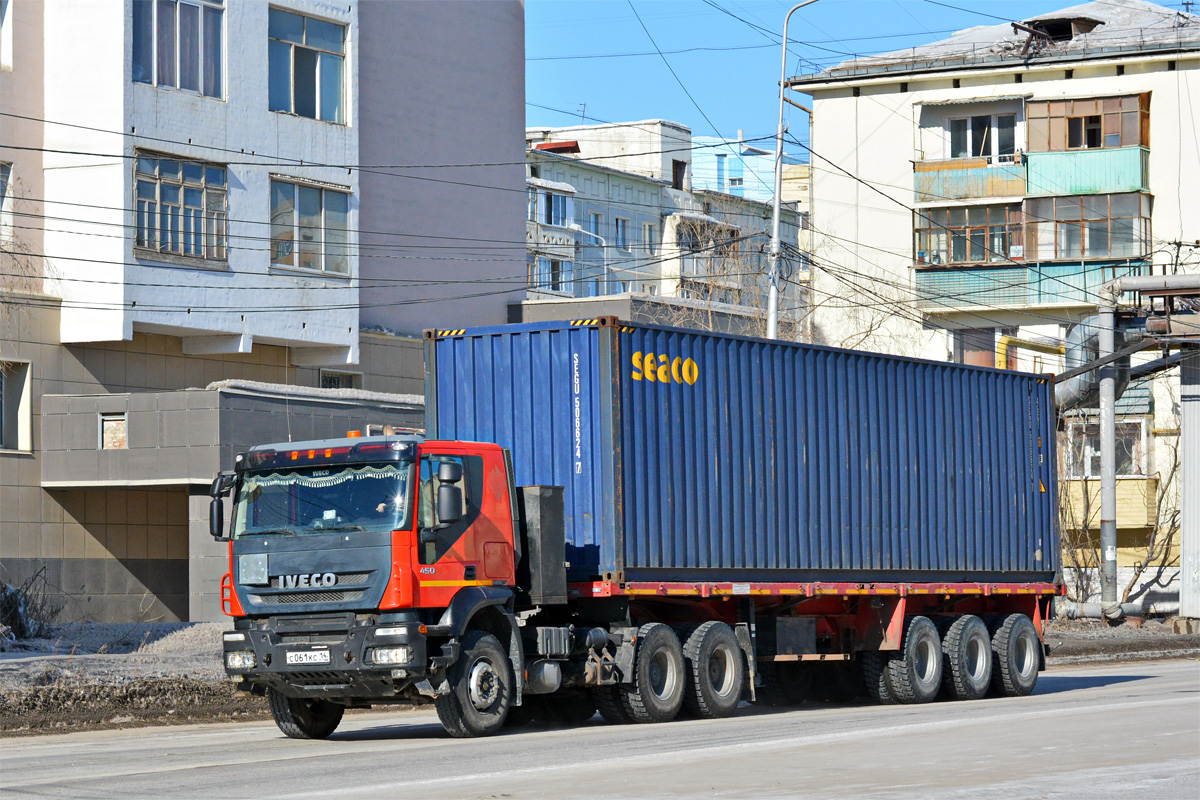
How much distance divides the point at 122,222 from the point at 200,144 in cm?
232

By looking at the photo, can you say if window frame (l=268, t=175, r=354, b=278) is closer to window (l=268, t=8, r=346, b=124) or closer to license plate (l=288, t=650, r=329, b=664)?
window (l=268, t=8, r=346, b=124)

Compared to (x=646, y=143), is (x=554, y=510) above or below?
below

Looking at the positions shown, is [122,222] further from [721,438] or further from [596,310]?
[721,438]

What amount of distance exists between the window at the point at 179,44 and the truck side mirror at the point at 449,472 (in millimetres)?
17121

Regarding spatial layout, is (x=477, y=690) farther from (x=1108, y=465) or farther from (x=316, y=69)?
(x=1108, y=465)

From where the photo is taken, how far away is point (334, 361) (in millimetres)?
35062

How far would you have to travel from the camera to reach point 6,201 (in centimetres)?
3005

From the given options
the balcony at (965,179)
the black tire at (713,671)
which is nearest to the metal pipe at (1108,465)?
the balcony at (965,179)

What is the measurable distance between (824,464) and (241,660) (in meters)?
7.01

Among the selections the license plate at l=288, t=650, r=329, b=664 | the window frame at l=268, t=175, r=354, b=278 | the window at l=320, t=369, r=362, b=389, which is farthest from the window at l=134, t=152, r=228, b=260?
the license plate at l=288, t=650, r=329, b=664

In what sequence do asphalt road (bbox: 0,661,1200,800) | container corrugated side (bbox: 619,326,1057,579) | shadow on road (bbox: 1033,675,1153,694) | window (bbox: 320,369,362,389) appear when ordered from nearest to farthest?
asphalt road (bbox: 0,661,1200,800), container corrugated side (bbox: 619,326,1057,579), shadow on road (bbox: 1033,675,1153,694), window (bbox: 320,369,362,389)

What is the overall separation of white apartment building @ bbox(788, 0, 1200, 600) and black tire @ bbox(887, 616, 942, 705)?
27457mm

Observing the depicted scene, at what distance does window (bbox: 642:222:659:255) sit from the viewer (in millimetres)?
87775

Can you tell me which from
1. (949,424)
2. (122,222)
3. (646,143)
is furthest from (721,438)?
(646,143)
